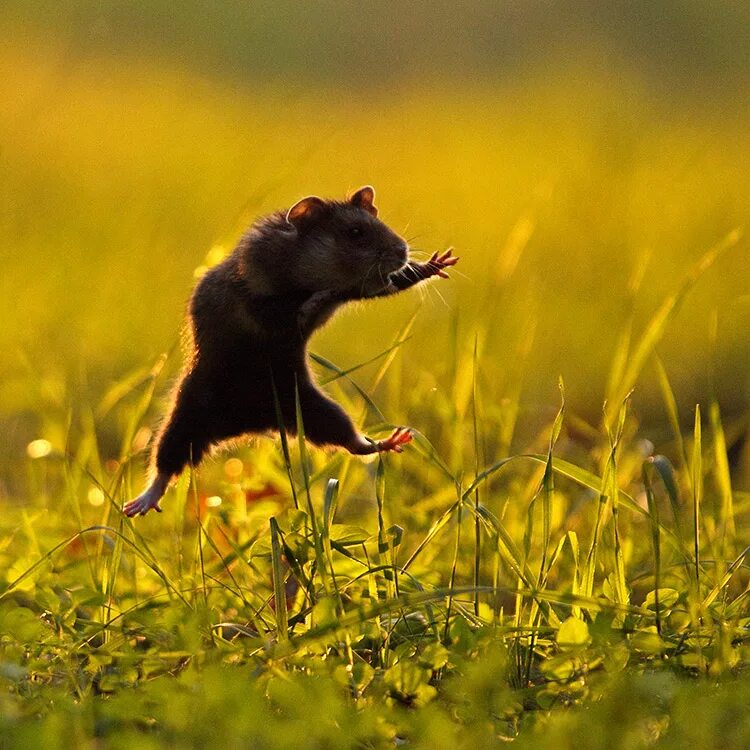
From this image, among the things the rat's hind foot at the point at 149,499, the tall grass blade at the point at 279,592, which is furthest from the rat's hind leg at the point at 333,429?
the rat's hind foot at the point at 149,499

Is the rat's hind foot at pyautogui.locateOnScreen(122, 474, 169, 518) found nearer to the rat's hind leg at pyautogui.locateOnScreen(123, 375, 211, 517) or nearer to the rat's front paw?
the rat's hind leg at pyautogui.locateOnScreen(123, 375, 211, 517)

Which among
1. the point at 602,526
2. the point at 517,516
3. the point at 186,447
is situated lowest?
the point at 517,516

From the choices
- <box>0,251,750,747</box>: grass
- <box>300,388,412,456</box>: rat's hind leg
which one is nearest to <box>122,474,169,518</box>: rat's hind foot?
<box>0,251,750,747</box>: grass

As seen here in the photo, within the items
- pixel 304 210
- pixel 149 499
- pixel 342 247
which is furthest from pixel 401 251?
pixel 149 499

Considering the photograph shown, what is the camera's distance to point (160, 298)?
32.9 ft

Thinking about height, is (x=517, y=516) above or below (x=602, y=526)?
below

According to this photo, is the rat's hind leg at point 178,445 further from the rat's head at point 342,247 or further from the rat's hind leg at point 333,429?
the rat's head at point 342,247

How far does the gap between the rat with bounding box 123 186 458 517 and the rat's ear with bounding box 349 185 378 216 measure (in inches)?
12.8

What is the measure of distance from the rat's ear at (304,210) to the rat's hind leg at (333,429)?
0.48 metres

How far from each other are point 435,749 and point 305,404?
1073 millimetres

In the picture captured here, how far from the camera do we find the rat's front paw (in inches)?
145

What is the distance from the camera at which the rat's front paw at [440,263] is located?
3694mm

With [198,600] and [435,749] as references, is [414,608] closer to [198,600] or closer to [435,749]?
[198,600]

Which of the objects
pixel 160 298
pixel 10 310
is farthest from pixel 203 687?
pixel 160 298
